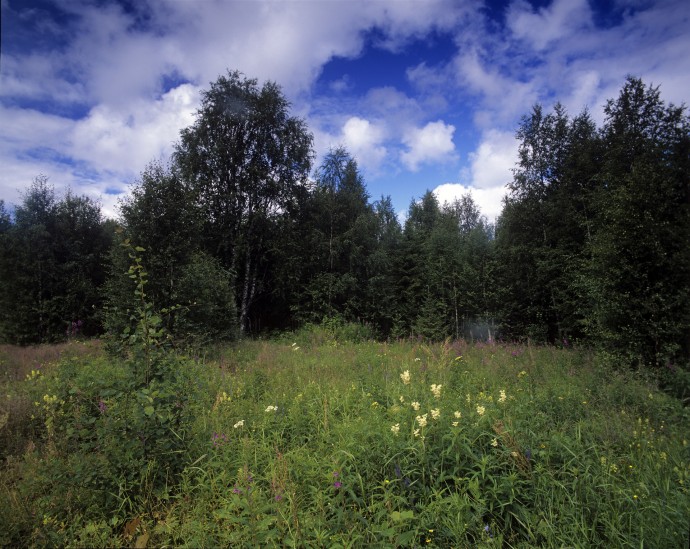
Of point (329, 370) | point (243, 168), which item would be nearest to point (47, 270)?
point (243, 168)

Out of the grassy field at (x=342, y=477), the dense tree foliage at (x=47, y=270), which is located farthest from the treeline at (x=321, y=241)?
the grassy field at (x=342, y=477)

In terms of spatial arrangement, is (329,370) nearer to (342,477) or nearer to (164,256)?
(342,477)

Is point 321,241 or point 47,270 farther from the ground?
point 321,241

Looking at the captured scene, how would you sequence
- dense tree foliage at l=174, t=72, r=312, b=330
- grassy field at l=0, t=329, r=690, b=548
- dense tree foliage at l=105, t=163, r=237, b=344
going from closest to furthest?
grassy field at l=0, t=329, r=690, b=548 → dense tree foliage at l=105, t=163, r=237, b=344 → dense tree foliage at l=174, t=72, r=312, b=330

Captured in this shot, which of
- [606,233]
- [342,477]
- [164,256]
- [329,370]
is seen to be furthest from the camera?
[164,256]

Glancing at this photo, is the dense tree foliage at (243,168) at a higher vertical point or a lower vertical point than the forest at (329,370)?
higher

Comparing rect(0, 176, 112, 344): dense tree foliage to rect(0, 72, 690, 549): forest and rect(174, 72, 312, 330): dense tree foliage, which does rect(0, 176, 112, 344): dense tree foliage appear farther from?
rect(174, 72, 312, 330): dense tree foliage

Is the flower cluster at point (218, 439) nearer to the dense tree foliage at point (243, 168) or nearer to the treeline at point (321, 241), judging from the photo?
the treeline at point (321, 241)

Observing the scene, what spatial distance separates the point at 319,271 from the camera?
19.5 metres

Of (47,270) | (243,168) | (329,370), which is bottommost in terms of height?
(329,370)

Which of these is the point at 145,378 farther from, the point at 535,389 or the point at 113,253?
the point at 113,253

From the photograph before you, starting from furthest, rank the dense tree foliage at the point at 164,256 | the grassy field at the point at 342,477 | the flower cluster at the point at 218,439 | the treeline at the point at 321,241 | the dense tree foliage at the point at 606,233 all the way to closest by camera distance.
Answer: the treeline at the point at 321,241 → the dense tree foliage at the point at 164,256 → the dense tree foliage at the point at 606,233 → the flower cluster at the point at 218,439 → the grassy field at the point at 342,477

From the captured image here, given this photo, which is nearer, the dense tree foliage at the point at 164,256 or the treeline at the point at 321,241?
the dense tree foliage at the point at 164,256

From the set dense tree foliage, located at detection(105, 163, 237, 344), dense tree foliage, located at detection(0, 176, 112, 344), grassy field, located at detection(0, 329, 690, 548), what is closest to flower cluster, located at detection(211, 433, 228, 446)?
grassy field, located at detection(0, 329, 690, 548)
